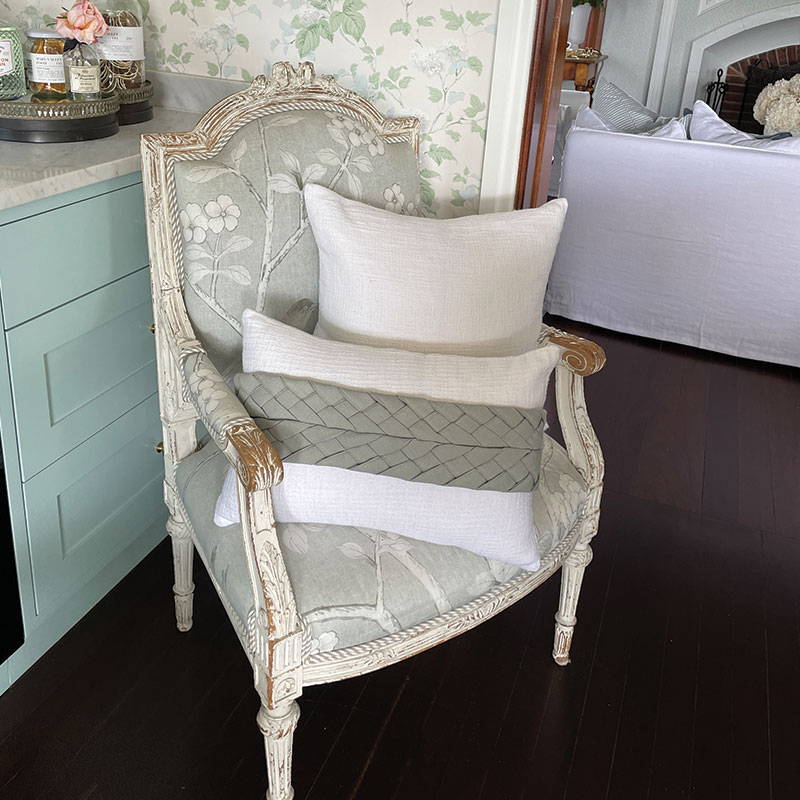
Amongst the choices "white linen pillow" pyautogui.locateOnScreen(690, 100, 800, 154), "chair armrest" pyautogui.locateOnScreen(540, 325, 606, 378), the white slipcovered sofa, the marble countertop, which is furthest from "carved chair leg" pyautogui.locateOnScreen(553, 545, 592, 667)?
"white linen pillow" pyautogui.locateOnScreen(690, 100, 800, 154)

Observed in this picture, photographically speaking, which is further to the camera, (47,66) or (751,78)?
(751,78)

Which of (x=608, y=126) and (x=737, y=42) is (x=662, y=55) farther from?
(x=608, y=126)

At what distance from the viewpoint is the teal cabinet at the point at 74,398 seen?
4.31ft

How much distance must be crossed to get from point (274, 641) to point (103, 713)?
538mm

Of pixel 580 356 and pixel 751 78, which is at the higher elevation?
pixel 751 78

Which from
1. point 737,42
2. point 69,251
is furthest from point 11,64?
point 737,42

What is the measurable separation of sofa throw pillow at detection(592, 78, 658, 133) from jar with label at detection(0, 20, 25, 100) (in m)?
2.21

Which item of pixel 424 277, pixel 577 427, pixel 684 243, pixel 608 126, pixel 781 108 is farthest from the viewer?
pixel 781 108

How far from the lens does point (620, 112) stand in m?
3.39

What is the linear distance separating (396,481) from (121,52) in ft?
3.57

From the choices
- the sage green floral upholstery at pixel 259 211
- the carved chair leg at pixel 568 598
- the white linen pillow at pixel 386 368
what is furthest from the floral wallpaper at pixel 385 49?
the carved chair leg at pixel 568 598

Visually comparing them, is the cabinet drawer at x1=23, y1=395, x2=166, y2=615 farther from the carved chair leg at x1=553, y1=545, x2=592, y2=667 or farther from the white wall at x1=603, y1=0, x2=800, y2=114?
the white wall at x1=603, y1=0, x2=800, y2=114

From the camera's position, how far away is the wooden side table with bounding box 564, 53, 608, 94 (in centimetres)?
514

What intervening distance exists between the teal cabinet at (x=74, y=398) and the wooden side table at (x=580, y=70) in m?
4.22
